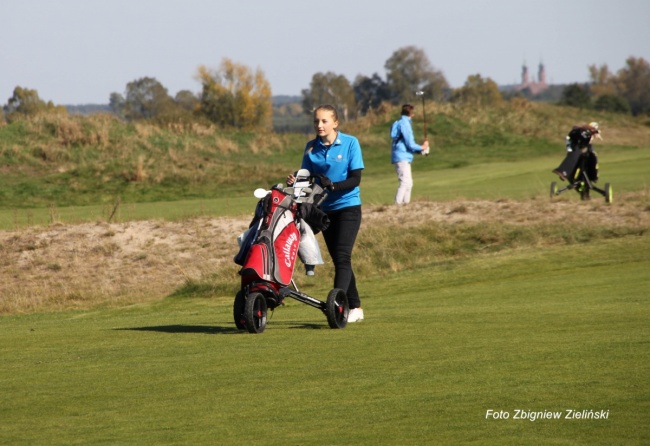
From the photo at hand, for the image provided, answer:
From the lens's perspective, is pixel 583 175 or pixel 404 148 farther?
pixel 583 175

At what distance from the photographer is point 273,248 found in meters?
10.2

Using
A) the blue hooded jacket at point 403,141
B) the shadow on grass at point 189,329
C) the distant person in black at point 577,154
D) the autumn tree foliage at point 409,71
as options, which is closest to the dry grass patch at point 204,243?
the blue hooded jacket at point 403,141

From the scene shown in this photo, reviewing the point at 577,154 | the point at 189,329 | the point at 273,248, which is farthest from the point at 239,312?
the point at 577,154

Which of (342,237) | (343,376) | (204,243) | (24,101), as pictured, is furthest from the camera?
(24,101)

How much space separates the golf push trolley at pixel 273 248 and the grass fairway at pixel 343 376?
0.29 metres

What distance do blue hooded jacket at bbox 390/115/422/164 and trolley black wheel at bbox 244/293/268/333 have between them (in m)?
14.2

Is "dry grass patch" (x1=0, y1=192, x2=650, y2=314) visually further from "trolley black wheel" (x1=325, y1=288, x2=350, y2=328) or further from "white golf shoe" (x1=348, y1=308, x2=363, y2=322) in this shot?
"trolley black wheel" (x1=325, y1=288, x2=350, y2=328)

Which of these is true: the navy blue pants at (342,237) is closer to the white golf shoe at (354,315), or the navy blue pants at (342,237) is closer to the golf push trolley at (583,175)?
the white golf shoe at (354,315)

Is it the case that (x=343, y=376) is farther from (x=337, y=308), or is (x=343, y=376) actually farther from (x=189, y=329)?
(x=189, y=329)

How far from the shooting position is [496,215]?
918 inches

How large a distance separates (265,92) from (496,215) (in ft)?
542

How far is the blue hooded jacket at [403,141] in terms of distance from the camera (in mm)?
24422

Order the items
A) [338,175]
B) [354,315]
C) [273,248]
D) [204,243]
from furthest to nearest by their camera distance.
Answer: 1. [204,243]
2. [354,315]
3. [338,175]
4. [273,248]

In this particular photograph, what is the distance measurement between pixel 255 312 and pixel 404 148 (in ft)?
48.7
